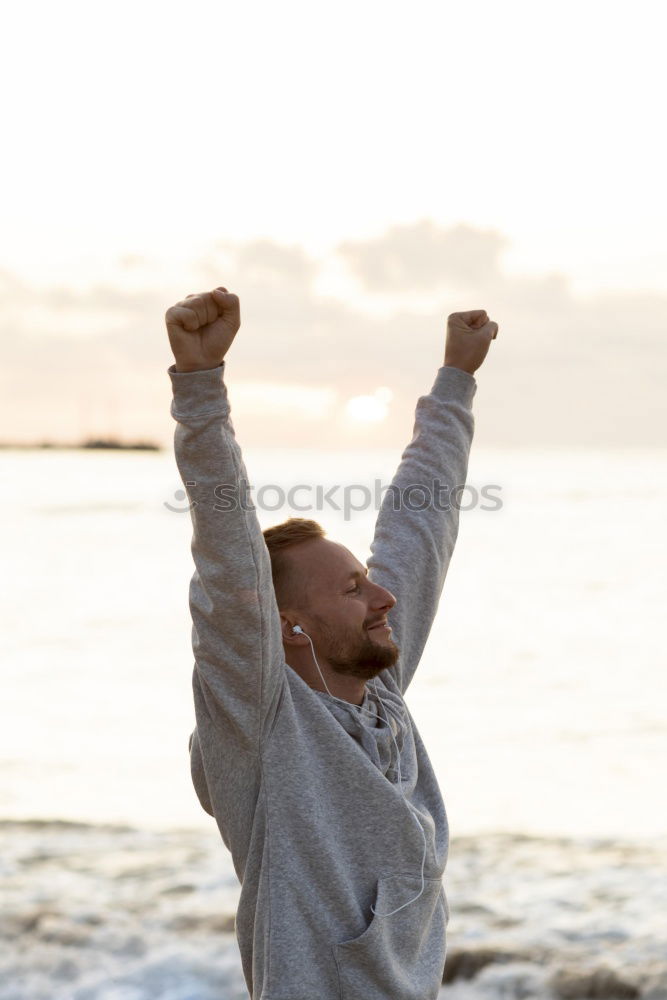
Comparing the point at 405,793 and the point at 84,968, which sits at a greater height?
the point at 405,793

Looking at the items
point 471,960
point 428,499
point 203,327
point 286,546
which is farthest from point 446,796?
point 203,327

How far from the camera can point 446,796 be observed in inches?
305

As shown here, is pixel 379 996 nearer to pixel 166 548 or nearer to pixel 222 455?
pixel 222 455

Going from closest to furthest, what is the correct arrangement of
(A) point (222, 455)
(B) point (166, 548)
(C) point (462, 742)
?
(A) point (222, 455)
(C) point (462, 742)
(B) point (166, 548)

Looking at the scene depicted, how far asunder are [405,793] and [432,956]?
1.06 ft

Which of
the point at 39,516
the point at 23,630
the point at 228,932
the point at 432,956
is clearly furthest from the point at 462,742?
the point at 39,516

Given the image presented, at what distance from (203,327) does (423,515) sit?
2.93ft

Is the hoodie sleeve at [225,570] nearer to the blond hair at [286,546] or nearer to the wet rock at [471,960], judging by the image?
the blond hair at [286,546]

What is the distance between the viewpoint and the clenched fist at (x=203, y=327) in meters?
1.80

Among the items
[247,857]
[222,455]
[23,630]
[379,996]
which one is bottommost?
[23,630]

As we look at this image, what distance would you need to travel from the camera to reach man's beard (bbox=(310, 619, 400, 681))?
2.08m

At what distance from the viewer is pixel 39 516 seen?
42250 millimetres

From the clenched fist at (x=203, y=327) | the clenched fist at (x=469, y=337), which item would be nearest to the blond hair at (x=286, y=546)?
the clenched fist at (x=203, y=327)

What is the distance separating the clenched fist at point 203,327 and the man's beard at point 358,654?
560 mm
